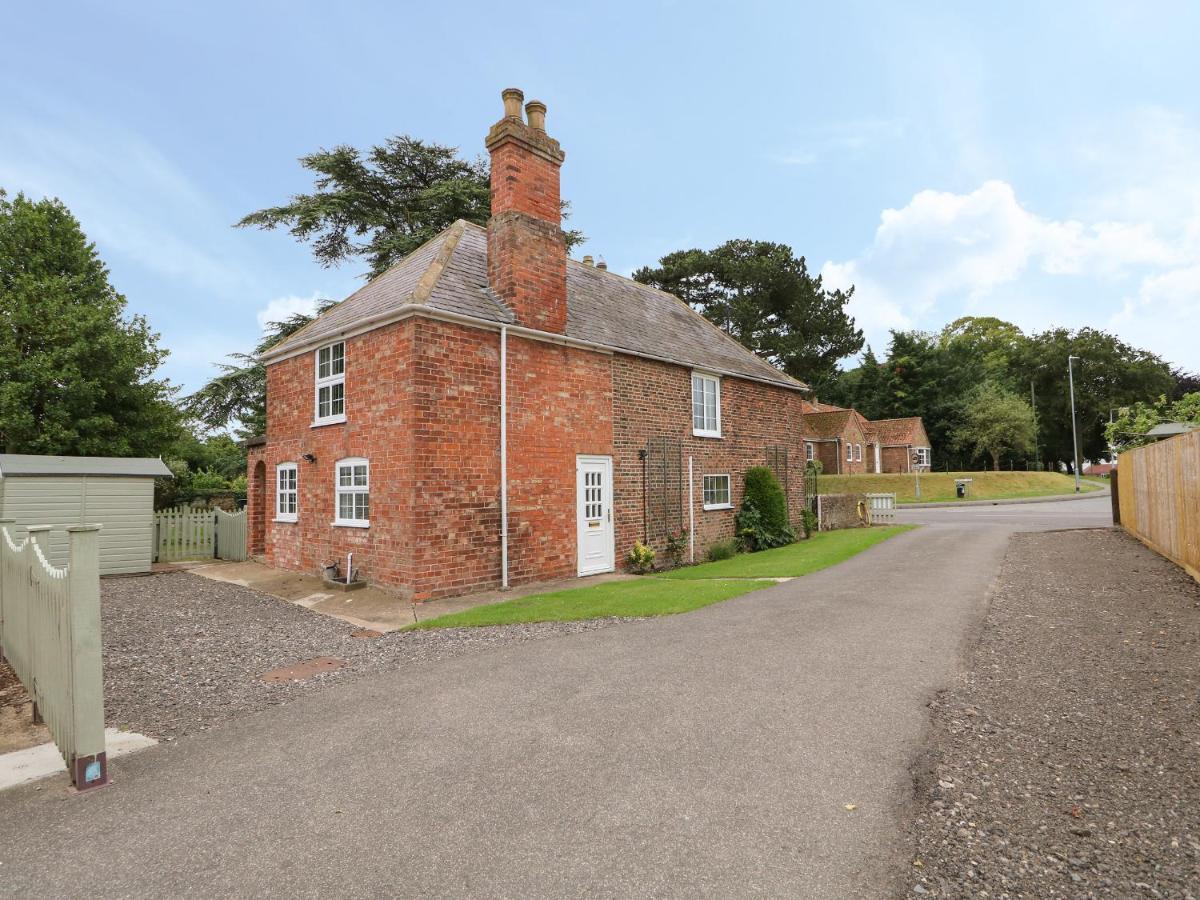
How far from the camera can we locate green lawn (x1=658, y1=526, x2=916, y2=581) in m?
12.9

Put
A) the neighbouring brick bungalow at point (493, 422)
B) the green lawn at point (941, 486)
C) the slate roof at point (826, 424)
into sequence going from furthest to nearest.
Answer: the slate roof at point (826, 424), the green lawn at point (941, 486), the neighbouring brick bungalow at point (493, 422)

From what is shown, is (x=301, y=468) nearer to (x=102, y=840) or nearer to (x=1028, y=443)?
(x=102, y=840)

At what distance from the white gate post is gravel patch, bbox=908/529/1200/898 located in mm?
4913

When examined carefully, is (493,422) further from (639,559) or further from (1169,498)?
(1169,498)

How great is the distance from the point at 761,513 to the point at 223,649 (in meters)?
13.9

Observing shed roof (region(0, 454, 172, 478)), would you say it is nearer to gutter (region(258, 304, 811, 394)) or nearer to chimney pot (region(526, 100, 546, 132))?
gutter (region(258, 304, 811, 394))

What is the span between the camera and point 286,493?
577 inches

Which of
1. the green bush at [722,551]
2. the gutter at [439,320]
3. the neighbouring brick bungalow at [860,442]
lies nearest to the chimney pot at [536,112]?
the gutter at [439,320]

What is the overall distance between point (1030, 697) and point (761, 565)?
347 inches

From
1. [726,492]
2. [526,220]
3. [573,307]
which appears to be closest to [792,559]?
[726,492]

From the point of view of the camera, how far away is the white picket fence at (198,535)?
17.0 m

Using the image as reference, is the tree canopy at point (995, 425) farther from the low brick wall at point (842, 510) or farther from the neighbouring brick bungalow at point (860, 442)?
the low brick wall at point (842, 510)

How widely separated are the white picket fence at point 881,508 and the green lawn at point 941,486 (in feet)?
50.2

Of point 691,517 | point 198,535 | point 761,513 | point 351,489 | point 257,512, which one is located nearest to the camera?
point 351,489
